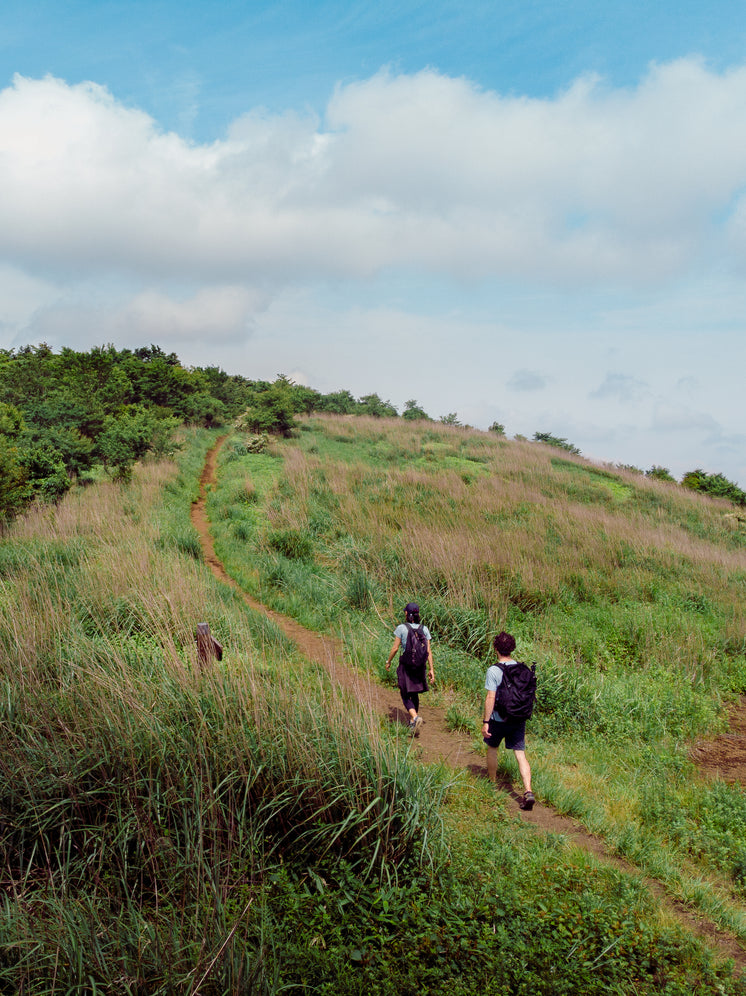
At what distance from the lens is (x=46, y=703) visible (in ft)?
15.5

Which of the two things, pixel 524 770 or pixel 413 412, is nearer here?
pixel 524 770

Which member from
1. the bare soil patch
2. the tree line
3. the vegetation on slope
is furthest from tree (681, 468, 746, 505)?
the bare soil patch

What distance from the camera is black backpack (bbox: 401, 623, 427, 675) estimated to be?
249 inches

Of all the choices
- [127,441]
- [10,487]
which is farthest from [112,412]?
[10,487]

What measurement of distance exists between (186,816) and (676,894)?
3.47 meters

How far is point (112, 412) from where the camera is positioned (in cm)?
2870

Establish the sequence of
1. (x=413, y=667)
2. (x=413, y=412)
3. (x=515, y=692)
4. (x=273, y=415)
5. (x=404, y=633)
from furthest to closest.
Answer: (x=413, y=412), (x=273, y=415), (x=404, y=633), (x=413, y=667), (x=515, y=692)

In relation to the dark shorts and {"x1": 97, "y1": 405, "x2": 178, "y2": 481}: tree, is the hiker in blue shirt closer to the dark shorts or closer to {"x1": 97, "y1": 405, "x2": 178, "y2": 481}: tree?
the dark shorts

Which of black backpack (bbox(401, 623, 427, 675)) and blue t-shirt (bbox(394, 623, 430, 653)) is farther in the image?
blue t-shirt (bbox(394, 623, 430, 653))

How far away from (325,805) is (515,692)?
7.18ft

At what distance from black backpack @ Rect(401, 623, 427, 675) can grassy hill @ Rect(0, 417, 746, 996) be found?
70 cm

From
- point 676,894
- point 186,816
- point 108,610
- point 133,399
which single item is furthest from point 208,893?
point 133,399

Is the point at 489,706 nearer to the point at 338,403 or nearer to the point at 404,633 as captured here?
the point at 404,633

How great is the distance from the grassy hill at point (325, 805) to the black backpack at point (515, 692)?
0.69 metres
